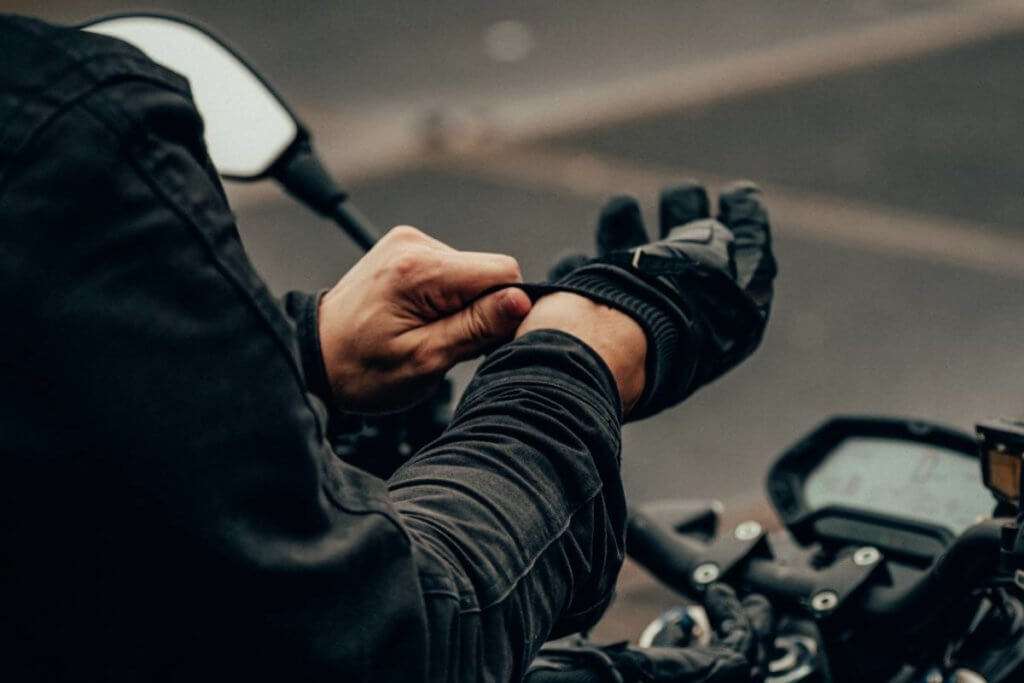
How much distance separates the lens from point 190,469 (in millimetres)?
986

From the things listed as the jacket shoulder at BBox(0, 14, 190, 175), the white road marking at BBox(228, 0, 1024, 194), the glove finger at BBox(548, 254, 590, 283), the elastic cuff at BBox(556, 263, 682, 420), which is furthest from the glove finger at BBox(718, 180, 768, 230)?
the white road marking at BBox(228, 0, 1024, 194)

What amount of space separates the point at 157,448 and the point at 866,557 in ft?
3.42

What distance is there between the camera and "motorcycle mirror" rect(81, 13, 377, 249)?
1883mm

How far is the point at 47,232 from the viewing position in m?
0.94

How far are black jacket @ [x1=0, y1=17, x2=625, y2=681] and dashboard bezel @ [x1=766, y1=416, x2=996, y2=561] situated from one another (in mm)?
841

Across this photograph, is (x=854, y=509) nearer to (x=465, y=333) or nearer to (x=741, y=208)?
(x=741, y=208)

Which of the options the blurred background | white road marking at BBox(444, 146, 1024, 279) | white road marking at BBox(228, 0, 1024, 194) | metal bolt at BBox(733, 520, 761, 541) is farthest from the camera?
white road marking at BBox(228, 0, 1024, 194)

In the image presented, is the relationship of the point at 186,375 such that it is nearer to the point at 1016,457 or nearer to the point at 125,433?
the point at 125,433

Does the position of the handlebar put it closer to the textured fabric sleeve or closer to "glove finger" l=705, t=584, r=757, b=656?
"glove finger" l=705, t=584, r=757, b=656

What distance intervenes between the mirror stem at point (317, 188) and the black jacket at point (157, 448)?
0.78 m

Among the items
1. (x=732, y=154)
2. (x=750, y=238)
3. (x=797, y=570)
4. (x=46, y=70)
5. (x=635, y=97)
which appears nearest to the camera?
(x=46, y=70)

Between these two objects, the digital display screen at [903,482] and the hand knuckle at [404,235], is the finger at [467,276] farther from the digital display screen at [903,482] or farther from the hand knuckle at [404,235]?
the digital display screen at [903,482]

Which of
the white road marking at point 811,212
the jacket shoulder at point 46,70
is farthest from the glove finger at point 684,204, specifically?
the white road marking at point 811,212

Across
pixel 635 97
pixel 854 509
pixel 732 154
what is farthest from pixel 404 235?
pixel 635 97
